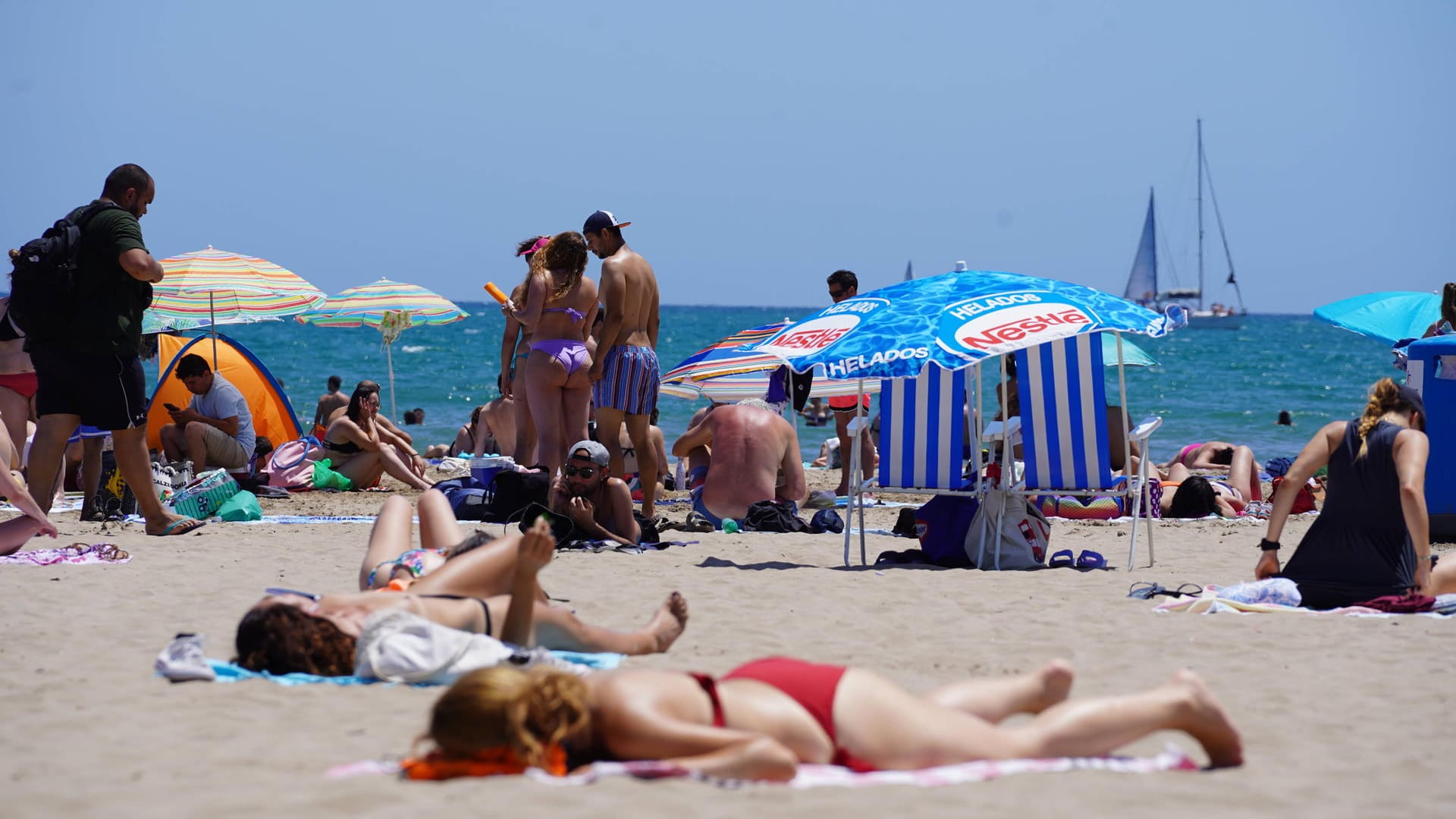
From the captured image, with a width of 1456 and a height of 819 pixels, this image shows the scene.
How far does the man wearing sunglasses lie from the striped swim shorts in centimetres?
110

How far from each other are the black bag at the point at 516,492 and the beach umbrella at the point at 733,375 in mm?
2159

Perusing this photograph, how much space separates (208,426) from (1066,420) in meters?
5.76

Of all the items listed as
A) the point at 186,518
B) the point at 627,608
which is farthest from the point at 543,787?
the point at 186,518

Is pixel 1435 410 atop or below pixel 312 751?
atop

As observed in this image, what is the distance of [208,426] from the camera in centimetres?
931

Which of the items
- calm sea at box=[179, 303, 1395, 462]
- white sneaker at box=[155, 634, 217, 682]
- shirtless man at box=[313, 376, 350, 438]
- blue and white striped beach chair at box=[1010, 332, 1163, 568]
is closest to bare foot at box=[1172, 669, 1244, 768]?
white sneaker at box=[155, 634, 217, 682]

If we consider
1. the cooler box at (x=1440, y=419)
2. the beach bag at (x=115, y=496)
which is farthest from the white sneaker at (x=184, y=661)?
the cooler box at (x=1440, y=419)

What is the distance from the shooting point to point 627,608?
5.12 m

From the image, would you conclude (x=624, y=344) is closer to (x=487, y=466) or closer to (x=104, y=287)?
(x=487, y=466)

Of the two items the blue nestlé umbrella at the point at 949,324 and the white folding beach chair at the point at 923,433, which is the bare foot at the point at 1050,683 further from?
the white folding beach chair at the point at 923,433

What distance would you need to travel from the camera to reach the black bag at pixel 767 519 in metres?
7.78

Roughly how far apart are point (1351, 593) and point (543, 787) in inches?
134

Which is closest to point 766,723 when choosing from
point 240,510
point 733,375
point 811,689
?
point 811,689

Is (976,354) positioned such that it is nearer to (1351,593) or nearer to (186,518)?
(1351,593)
